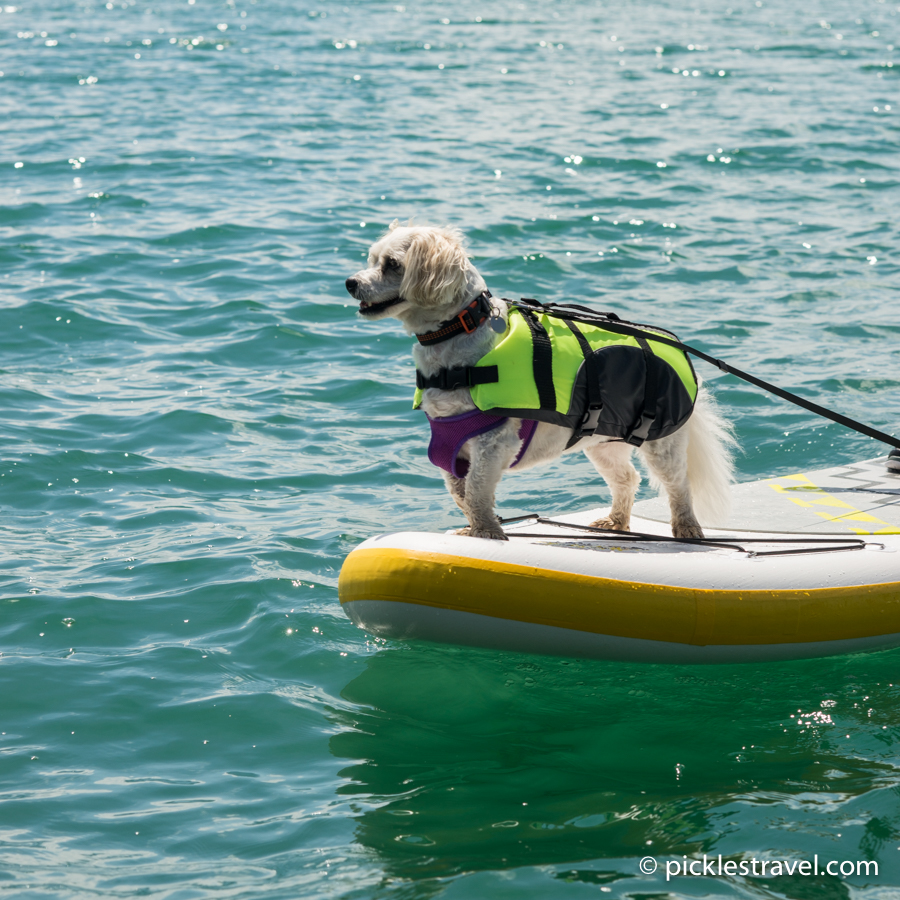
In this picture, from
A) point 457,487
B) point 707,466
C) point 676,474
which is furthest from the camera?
point 707,466

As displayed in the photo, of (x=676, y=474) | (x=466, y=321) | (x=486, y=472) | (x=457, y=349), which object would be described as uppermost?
(x=466, y=321)

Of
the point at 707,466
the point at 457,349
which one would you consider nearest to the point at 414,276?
the point at 457,349

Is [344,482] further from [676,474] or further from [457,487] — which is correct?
[676,474]

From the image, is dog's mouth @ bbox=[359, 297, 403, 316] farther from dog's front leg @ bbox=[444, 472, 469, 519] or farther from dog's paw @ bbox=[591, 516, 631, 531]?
dog's paw @ bbox=[591, 516, 631, 531]

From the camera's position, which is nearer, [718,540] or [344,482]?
[718,540]

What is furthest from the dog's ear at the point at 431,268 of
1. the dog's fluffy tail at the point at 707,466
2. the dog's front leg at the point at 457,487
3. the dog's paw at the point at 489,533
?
the dog's fluffy tail at the point at 707,466

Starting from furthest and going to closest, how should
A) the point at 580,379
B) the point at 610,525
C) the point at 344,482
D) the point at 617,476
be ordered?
the point at 344,482 → the point at 610,525 → the point at 617,476 → the point at 580,379

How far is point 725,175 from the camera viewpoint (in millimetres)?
14398

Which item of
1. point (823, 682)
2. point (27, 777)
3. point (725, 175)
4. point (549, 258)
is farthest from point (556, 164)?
point (27, 777)

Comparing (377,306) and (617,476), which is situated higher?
(377,306)

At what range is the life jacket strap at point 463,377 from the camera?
4.43 metres

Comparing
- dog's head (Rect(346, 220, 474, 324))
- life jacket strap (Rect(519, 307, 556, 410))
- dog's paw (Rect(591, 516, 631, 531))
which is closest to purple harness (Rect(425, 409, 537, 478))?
life jacket strap (Rect(519, 307, 556, 410))

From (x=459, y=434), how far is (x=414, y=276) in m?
0.69

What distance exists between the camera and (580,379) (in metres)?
4.57
